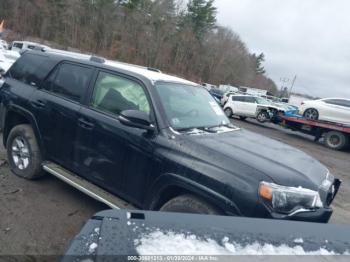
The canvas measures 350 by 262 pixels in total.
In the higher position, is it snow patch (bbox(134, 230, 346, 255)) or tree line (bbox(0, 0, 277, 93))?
tree line (bbox(0, 0, 277, 93))

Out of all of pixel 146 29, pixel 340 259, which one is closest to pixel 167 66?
pixel 146 29

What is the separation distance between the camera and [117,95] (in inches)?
150

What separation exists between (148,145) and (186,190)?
0.62 metres

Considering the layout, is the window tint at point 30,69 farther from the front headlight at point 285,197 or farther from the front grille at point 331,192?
the front grille at point 331,192

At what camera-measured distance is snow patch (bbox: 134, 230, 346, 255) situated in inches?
54.2

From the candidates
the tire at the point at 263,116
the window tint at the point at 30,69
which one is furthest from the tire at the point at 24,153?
the tire at the point at 263,116

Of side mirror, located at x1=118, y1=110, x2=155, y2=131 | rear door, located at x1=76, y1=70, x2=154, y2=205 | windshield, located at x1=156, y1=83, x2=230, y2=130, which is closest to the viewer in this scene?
side mirror, located at x1=118, y1=110, x2=155, y2=131

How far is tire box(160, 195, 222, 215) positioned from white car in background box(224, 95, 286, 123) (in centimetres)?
1726

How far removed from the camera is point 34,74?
468 centimetres

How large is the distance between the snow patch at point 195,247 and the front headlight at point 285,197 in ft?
3.64

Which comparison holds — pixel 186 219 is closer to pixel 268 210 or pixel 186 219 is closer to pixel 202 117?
pixel 268 210

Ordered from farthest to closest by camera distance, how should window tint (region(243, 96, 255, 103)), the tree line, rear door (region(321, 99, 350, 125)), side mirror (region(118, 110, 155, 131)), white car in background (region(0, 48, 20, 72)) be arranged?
1. the tree line
2. window tint (region(243, 96, 255, 103))
3. rear door (region(321, 99, 350, 125))
4. white car in background (region(0, 48, 20, 72))
5. side mirror (region(118, 110, 155, 131))

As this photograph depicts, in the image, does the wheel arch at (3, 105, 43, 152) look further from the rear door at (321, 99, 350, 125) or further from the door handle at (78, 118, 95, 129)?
the rear door at (321, 99, 350, 125)

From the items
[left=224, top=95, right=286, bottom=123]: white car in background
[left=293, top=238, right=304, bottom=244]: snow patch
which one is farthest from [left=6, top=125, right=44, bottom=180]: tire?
[left=224, top=95, right=286, bottom=123]: white car in background
